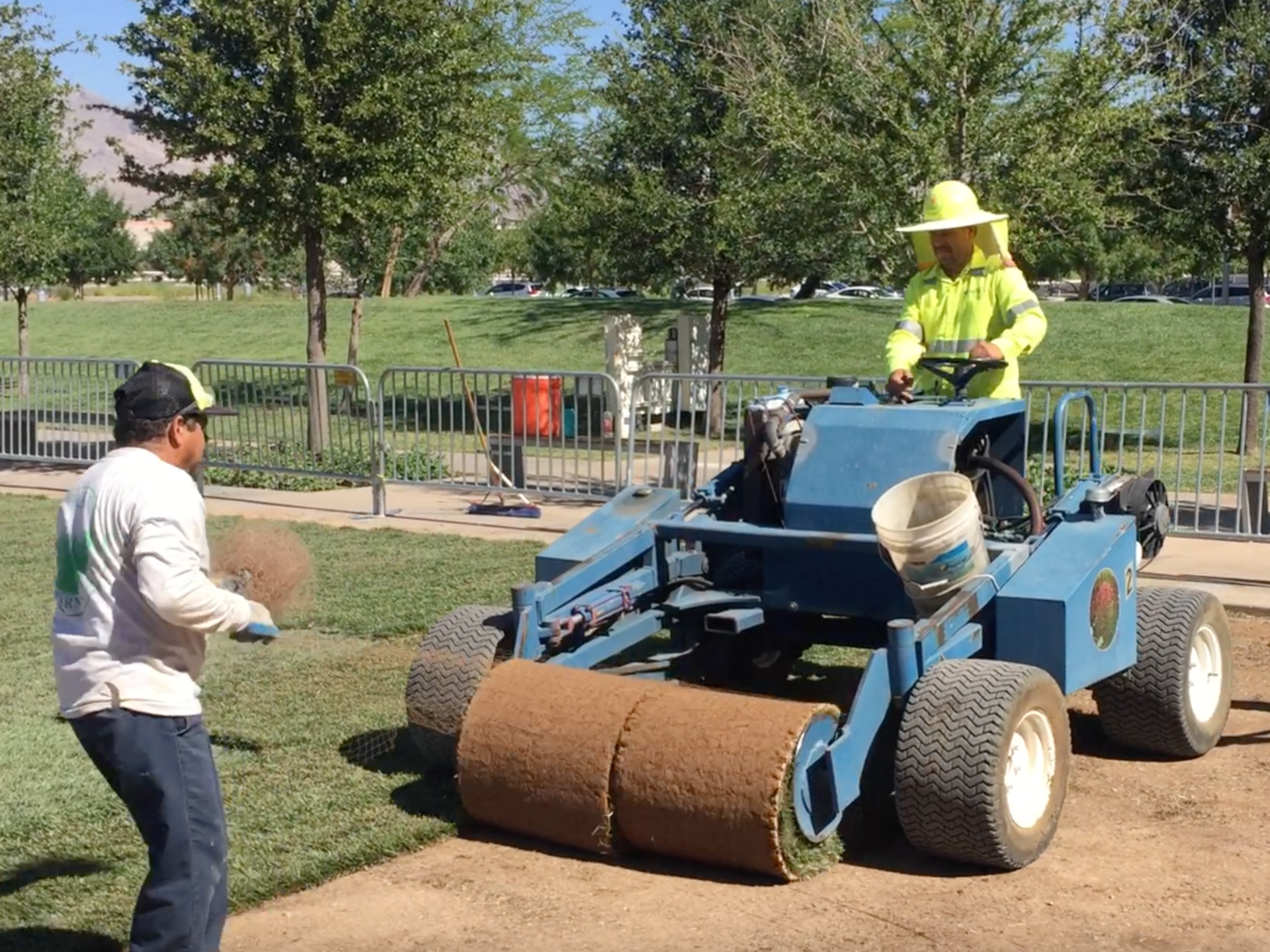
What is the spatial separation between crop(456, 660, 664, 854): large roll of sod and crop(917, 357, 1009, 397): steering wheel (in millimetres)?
1925

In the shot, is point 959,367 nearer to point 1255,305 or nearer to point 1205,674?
point 1205,674

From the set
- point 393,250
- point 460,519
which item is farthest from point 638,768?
point 393,250

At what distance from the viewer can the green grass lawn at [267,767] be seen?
519 centimetres

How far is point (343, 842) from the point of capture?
18.0 feet

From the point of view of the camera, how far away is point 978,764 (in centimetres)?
504

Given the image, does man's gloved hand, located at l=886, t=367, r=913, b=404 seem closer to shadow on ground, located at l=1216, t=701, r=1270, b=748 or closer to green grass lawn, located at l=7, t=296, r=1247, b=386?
shadow on ground, located at l=1216, t=701, r=1270, b=748

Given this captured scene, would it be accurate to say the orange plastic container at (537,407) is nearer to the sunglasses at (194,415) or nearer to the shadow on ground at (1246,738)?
the shadow on ground at (1246,738)

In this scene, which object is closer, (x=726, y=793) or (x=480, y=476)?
(x=726, y=793)

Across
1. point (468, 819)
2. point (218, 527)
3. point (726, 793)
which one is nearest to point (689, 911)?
point (726, 793)

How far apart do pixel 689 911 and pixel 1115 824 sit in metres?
1.72

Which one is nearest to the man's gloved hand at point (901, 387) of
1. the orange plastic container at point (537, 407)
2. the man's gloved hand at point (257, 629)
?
the man's gloved hand at point (257, 629)

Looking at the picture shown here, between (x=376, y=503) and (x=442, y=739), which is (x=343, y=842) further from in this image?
(x=376, y=503)

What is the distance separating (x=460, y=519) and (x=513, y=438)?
818mm

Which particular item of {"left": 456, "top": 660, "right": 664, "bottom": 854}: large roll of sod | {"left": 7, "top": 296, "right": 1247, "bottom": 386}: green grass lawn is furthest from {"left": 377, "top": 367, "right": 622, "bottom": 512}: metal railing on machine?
{"left": 7, "top": 296, "right": 1247, "bottom": 386}: green grass lawn
